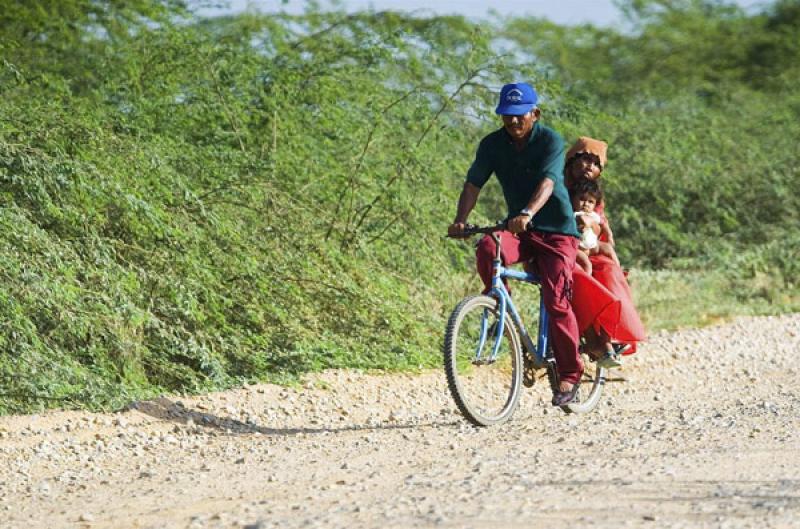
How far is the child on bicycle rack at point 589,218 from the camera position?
24.4 feet

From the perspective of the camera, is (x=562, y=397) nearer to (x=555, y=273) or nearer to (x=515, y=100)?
(x=555, y=273)

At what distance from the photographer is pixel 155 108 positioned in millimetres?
9492

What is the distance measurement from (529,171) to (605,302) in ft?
3.07

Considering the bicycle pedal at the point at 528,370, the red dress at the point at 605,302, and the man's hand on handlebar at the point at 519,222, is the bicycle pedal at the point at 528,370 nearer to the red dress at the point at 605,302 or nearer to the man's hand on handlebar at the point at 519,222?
the red dress at the point at 605,302

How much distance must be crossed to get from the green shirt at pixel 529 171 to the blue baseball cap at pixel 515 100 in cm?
17

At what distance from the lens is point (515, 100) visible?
6.62 m

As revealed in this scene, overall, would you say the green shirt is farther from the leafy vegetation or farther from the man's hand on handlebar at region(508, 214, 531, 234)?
the leafy vegetation

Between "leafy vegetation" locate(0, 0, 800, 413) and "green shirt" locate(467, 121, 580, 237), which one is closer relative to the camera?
"green shirt" locate(467, 121, 580, 237)

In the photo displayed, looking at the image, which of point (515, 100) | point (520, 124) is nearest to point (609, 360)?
point (520, 124)

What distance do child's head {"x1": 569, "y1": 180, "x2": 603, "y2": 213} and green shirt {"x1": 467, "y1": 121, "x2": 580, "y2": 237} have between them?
24.9 inches

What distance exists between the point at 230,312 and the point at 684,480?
416 centimetres

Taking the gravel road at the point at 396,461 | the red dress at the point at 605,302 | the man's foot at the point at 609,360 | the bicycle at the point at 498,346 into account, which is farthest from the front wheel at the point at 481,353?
the man's foot at the point at 609,360

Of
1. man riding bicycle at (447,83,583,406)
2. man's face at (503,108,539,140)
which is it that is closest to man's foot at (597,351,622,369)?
man riding bicycle at (447,83,583,406)

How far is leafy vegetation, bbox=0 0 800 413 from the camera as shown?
23.6ft
